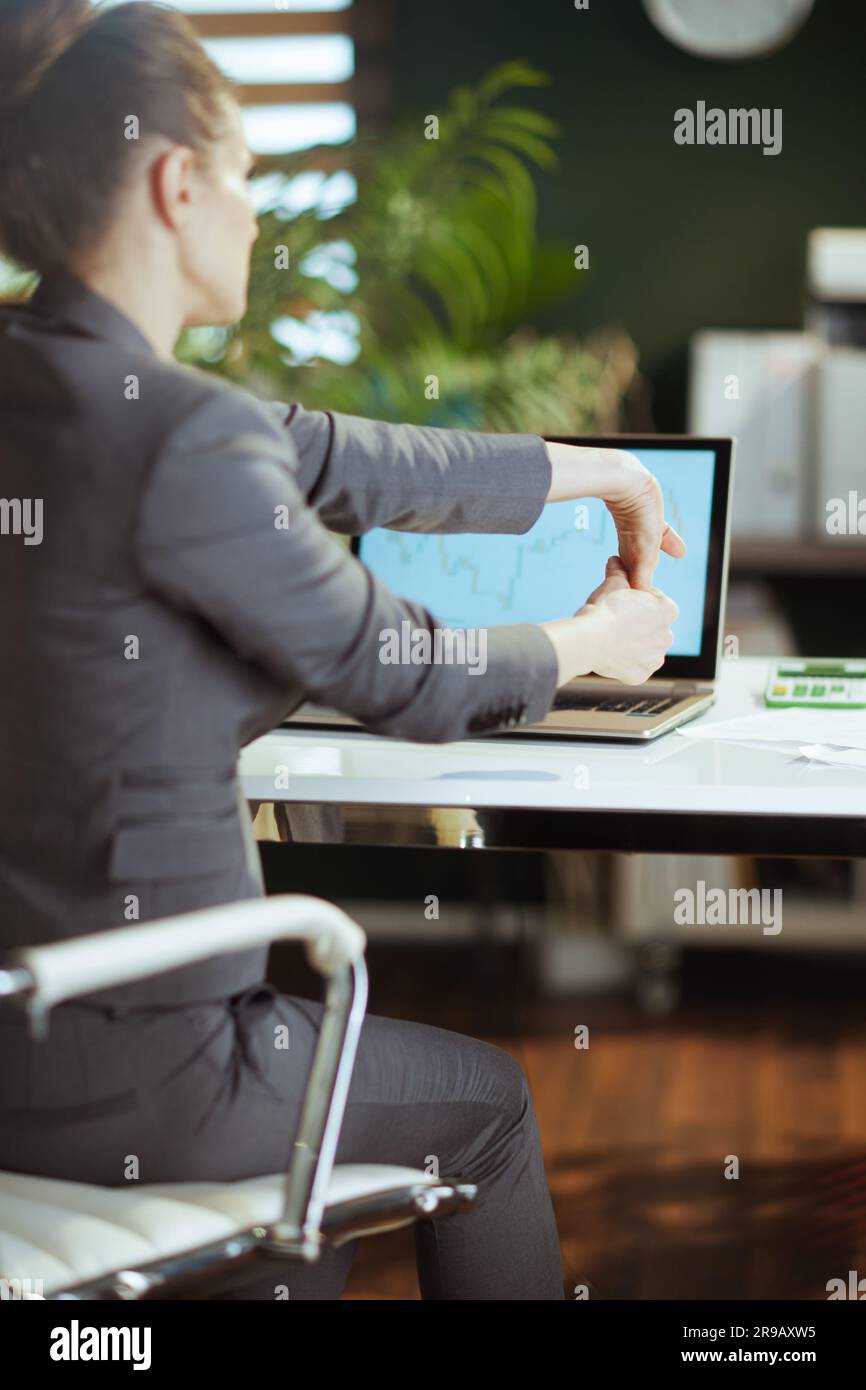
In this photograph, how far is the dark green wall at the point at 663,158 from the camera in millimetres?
3473

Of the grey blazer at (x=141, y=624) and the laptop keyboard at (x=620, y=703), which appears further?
the laptop keyboard at (x=620, y=703)

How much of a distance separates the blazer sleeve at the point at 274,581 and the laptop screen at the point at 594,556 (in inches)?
25.7

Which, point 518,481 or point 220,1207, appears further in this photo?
point 518,481

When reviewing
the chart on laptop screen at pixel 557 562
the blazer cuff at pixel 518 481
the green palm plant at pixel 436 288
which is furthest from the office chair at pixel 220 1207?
the green palm plant at pixel 436 288

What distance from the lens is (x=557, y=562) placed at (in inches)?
71.8

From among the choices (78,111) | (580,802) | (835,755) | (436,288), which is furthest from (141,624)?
(436,288)

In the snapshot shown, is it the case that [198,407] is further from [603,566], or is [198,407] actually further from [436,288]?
[436,288]

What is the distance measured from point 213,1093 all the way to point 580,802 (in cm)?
44

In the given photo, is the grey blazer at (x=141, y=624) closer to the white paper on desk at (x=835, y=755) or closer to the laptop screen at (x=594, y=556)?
the white paper on desk at (x=835, y=755)

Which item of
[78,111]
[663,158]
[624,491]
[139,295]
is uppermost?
[663,158]

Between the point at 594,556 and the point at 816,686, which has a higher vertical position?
the point at 594,556

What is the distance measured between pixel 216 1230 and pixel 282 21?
129 inches

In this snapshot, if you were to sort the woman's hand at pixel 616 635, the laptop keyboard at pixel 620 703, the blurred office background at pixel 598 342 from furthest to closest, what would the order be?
the blurred office background at pixel 598 342 → the laptop keyboard at pixel 620 703 → the woman's hand at pixel 616 635
